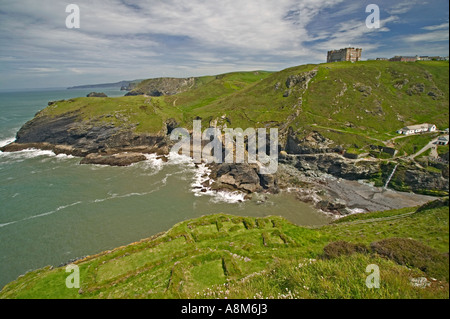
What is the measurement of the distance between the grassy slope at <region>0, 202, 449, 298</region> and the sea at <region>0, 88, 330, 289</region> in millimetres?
9587

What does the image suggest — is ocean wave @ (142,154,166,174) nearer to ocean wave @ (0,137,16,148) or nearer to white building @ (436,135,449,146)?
ocean wave @ (0,137,16,148)

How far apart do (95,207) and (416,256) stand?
159 ft

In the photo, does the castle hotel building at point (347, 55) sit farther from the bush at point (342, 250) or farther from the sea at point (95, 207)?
the bush at point (342, 250)

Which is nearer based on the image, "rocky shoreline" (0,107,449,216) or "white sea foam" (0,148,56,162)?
"rocky shoreline" (0,107,449,216)

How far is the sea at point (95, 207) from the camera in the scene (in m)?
32.5

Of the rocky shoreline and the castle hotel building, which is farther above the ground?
the castle hotel building

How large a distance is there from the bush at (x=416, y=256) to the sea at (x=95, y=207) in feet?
84.5

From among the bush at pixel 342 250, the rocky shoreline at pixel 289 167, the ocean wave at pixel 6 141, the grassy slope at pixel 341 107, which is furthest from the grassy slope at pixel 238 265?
the ocean wave at pixel 6 141

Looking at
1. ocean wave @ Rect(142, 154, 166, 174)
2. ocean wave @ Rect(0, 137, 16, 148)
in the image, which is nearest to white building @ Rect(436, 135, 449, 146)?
ocean wave @ Rect(142, 154, 166, 174)

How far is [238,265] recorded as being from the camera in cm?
1928

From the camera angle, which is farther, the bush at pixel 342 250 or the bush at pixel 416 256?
the bush at pixel 342 250

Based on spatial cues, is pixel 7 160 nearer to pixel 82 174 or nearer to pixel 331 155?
pixel 82 174

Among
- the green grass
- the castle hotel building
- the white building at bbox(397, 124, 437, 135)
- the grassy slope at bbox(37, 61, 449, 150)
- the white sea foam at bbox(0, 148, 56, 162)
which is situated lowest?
the white sea foam at bbox(0, 148, 56, 162)

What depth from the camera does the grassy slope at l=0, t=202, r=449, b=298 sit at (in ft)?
29.4
